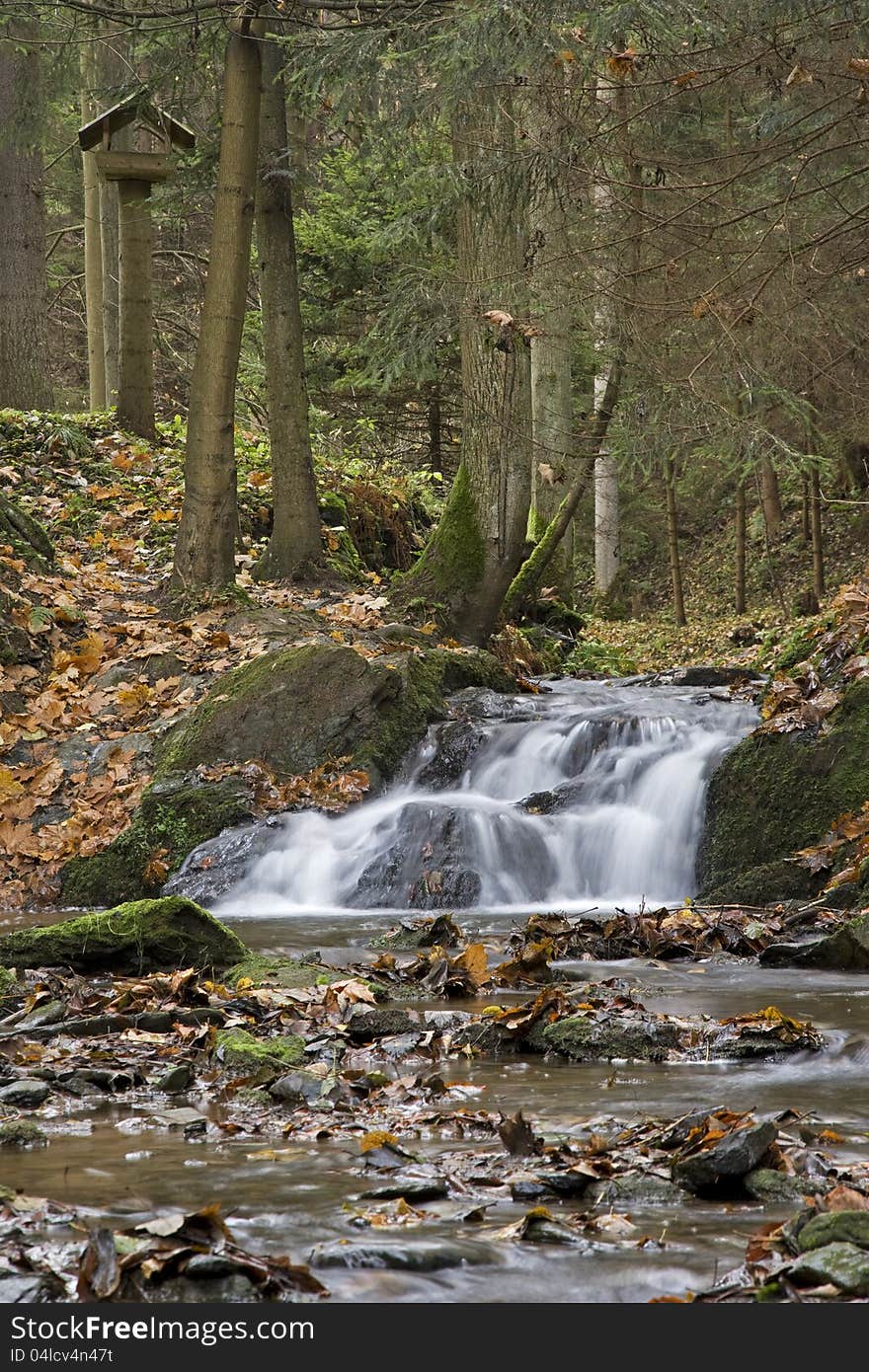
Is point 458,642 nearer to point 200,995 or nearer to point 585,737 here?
point 585,737

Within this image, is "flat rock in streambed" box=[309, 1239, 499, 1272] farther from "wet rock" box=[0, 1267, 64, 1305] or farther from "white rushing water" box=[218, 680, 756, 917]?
"white rushing water" box=[218, 680, 756, 917]

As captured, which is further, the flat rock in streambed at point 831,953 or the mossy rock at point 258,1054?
the flat rock in streambed at point 831,953

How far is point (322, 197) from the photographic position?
17.3 metres

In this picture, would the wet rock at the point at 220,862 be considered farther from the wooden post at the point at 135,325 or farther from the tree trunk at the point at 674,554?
the tree trunk at the point at 674,554

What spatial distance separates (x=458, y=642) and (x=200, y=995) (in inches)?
311

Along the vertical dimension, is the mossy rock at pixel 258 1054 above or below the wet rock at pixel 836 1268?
below

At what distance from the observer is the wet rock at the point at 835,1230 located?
105 inches

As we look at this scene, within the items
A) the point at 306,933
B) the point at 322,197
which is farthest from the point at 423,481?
the point at 306,933

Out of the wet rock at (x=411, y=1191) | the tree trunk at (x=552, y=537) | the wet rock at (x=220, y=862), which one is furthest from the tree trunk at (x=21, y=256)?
the wet rock at (x=411, y=1191)

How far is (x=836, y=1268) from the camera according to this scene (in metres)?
2.55

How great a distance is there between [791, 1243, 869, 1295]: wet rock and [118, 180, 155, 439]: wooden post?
15.7 meters

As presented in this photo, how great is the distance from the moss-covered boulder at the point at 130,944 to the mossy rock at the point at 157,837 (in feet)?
10.0

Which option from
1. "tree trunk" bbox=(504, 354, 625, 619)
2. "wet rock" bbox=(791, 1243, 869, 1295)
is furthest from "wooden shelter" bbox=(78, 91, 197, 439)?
"wet rock" bbox=(791, 1243, 869, 1295)

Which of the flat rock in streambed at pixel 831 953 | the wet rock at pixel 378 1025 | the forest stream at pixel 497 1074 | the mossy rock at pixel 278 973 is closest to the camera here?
the forest stream at pixel 497 1074
